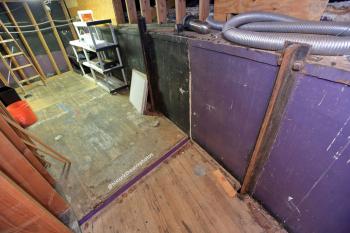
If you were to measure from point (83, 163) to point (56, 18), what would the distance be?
4.26m

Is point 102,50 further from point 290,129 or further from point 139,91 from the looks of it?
point 290,129

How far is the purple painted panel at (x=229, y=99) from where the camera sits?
3.42 ft

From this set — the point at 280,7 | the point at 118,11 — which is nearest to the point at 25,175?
the point at 280,7

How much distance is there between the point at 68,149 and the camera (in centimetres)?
209

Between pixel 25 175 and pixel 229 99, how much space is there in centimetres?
154

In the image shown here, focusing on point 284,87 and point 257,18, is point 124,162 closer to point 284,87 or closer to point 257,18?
point 284,87

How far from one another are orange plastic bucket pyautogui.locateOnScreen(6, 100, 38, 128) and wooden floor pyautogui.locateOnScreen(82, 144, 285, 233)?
6.89 ft

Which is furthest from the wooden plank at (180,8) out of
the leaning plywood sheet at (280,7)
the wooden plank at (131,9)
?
the wooden plank at (131,9)

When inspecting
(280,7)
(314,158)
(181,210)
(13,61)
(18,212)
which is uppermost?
(280,7)

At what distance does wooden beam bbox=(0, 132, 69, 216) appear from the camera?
3.32 ft

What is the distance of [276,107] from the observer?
0.95 m

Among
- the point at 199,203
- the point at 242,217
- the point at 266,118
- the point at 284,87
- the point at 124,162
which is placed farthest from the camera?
the point at 124,162

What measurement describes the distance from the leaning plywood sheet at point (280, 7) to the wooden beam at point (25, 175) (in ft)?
6.21

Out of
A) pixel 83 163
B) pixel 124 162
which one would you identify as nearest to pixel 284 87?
pixel 124 162
